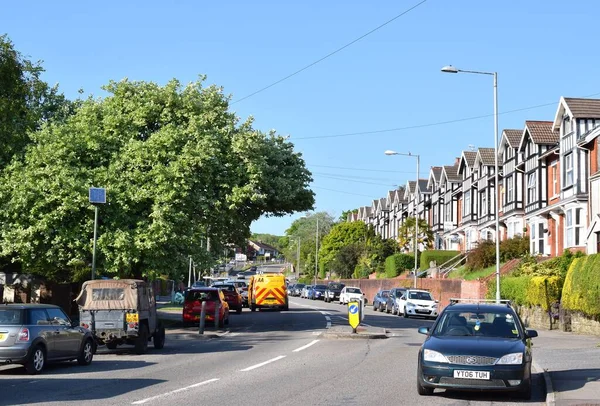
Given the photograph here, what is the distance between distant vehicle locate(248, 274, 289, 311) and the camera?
5356cm

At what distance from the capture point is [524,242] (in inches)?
2178

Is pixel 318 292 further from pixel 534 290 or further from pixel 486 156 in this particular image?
pixel 534 290

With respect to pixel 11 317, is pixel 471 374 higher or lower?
lower

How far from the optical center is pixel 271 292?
176ft

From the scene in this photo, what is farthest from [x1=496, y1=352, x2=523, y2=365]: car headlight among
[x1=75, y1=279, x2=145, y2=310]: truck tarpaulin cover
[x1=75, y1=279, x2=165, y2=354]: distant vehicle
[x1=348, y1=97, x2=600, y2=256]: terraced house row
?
[x1=348, y1=97, x2=600, y2=256]: terraced house row

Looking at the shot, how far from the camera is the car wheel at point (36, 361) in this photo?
17.2 meters

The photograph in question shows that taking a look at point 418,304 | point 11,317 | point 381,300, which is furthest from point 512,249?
point 11,317

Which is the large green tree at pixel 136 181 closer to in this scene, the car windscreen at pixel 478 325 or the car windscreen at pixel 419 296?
the car windscreen at pixel 419 296

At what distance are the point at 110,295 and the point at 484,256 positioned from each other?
1411 inches

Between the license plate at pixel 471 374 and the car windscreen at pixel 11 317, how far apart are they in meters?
8.90

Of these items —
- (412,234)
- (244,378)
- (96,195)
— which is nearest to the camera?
(244,378)

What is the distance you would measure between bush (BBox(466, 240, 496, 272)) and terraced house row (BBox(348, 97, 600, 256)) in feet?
8.34

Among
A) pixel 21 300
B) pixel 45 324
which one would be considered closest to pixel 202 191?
pixel 21 300

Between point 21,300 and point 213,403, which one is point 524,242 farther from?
point 213,403
